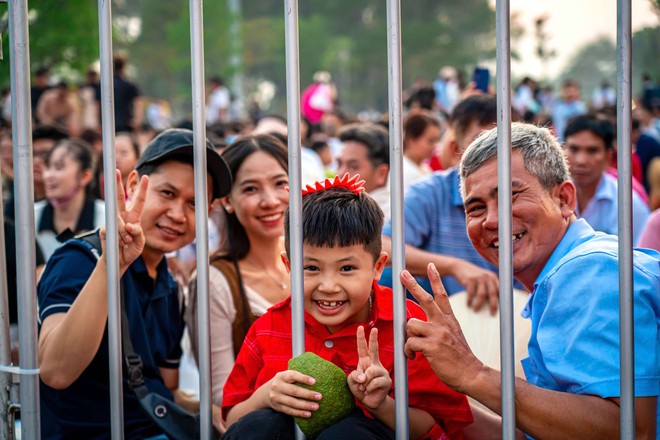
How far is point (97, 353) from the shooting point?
2.95 m

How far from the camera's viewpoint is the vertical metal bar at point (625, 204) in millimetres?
1894

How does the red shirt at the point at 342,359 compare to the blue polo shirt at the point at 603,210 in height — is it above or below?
below

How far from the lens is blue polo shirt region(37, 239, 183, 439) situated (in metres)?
2.88

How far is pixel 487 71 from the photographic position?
738 centimetres

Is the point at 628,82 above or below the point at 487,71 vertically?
below

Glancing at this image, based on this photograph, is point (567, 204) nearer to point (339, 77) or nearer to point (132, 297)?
point (132, 297)

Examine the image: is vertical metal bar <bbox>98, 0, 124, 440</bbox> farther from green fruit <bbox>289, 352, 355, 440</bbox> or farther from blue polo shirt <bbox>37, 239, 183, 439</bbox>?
blue polo shirt <bbox>37, 239, 183, 439</bbox>

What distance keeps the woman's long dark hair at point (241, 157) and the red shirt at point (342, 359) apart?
1271 mm

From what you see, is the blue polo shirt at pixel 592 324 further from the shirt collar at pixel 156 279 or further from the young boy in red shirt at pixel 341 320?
the shirt collar at pixel 156 279

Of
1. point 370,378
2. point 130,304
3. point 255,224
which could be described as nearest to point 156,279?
point 130,304

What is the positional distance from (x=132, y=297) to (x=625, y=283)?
1.77m

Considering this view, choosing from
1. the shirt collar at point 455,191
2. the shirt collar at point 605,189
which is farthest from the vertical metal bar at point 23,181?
the shirt collar at point 605,189

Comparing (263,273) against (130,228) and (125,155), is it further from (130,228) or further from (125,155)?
(125,155)

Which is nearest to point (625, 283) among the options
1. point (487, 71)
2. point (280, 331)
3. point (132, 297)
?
point (280, 331)
